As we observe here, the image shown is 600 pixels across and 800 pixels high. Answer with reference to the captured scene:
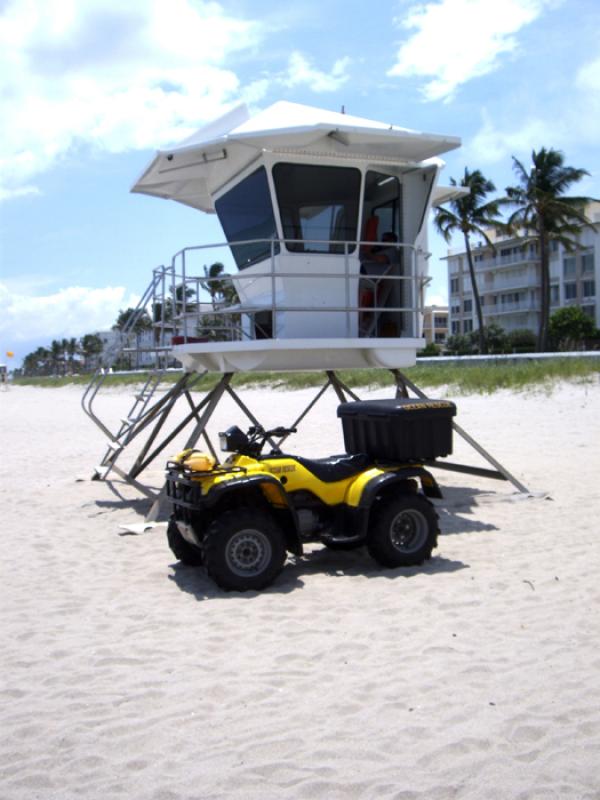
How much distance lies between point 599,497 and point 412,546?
13.4 feet

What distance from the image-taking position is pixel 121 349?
1177 centimetres

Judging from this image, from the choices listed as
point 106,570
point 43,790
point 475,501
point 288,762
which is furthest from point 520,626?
point 475,501

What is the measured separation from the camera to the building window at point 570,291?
76.0 metres

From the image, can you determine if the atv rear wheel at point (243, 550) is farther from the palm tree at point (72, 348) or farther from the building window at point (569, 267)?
the palm tree at point (72, 348)

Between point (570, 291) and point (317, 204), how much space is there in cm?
7119

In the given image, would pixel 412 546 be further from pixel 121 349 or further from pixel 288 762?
pixel 121 349

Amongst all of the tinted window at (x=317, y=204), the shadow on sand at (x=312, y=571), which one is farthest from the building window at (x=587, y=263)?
the shadow on sand at (x=312, y=571)

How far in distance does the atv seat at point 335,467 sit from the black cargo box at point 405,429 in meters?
0.22

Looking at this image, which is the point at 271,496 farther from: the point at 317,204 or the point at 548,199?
the point at 548,199

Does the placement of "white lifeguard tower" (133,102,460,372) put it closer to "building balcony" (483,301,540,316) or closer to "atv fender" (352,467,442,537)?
"atv fender" (352,467,442,537)

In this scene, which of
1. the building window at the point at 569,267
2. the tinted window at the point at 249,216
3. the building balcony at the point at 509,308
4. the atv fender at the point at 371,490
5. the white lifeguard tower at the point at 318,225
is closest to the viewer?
the atv fender at the point at 371,490

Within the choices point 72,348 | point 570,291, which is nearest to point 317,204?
point 570,291

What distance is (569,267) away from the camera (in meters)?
76.5

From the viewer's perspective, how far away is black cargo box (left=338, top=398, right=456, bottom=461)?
25.1 ft
